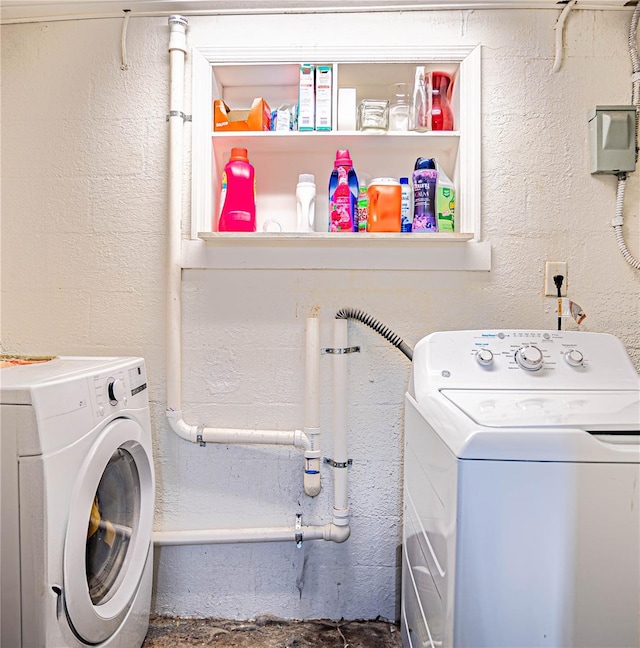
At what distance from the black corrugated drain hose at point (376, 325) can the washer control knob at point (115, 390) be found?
0.71m

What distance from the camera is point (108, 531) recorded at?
121cm

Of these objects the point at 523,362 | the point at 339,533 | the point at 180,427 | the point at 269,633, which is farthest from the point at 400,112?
the point at 269,633

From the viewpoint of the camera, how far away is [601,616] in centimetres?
74

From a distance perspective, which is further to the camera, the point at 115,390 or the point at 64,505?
the point at 115,390

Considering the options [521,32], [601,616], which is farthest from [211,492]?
[521,32]

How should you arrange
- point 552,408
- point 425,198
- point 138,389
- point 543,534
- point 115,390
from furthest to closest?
point 425,198 → point 138,389 → point 115,390 → point 552,408 → point 543,534

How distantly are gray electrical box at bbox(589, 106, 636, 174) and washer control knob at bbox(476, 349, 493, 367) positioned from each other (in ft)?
2.74

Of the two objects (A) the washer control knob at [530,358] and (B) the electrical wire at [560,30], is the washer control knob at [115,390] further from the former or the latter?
(B) the electrical wire at [560,30]

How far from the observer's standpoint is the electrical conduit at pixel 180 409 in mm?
1511

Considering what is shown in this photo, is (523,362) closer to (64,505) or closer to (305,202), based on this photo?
(305,202)

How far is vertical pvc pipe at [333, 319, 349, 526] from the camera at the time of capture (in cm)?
151

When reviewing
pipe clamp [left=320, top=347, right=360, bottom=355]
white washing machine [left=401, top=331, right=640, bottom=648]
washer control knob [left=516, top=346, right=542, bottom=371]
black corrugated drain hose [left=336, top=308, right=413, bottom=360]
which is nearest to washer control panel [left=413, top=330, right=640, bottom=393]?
washer control knob [left=516, top=346, right=542, bottom=371]

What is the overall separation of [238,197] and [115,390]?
753 mm

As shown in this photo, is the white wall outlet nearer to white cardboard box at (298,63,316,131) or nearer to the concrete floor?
white cardboard box at (298,63,316,131)
